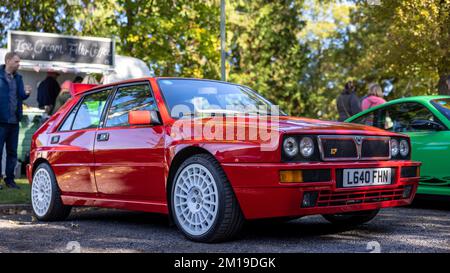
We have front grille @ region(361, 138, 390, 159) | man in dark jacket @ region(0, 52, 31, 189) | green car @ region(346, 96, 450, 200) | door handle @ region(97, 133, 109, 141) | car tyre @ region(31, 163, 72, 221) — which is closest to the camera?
front grille @ region(361, 138, 390, 159)

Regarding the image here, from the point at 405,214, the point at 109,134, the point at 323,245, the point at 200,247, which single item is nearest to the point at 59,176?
the point at 109,134

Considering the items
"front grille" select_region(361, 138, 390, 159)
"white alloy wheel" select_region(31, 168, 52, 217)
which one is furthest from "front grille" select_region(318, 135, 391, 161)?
"white alloy wheel" select_region(31, 168, 52, 217)

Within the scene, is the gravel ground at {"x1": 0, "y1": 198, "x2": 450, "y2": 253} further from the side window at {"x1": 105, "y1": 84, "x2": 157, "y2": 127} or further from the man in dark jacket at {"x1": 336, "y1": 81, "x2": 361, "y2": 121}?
the man in dark jacket at {"x1": 336, "y1": 81, "x2": 361, "y2": 121}

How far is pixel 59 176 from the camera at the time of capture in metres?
6.53

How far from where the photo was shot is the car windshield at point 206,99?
5.49 meters

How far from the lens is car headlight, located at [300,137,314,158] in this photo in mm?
4598

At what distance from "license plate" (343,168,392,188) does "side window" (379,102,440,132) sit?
2.55 meters

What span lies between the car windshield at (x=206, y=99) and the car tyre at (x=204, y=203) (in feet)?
2.09

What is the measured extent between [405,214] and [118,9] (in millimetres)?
17222

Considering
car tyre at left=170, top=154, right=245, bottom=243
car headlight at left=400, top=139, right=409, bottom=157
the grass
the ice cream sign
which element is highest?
the ice cream sign

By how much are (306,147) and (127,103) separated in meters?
2.06

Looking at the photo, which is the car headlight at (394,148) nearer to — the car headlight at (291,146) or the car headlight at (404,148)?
the car headlight at (404,148)

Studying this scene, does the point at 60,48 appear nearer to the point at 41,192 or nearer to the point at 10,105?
the point at 10,105
